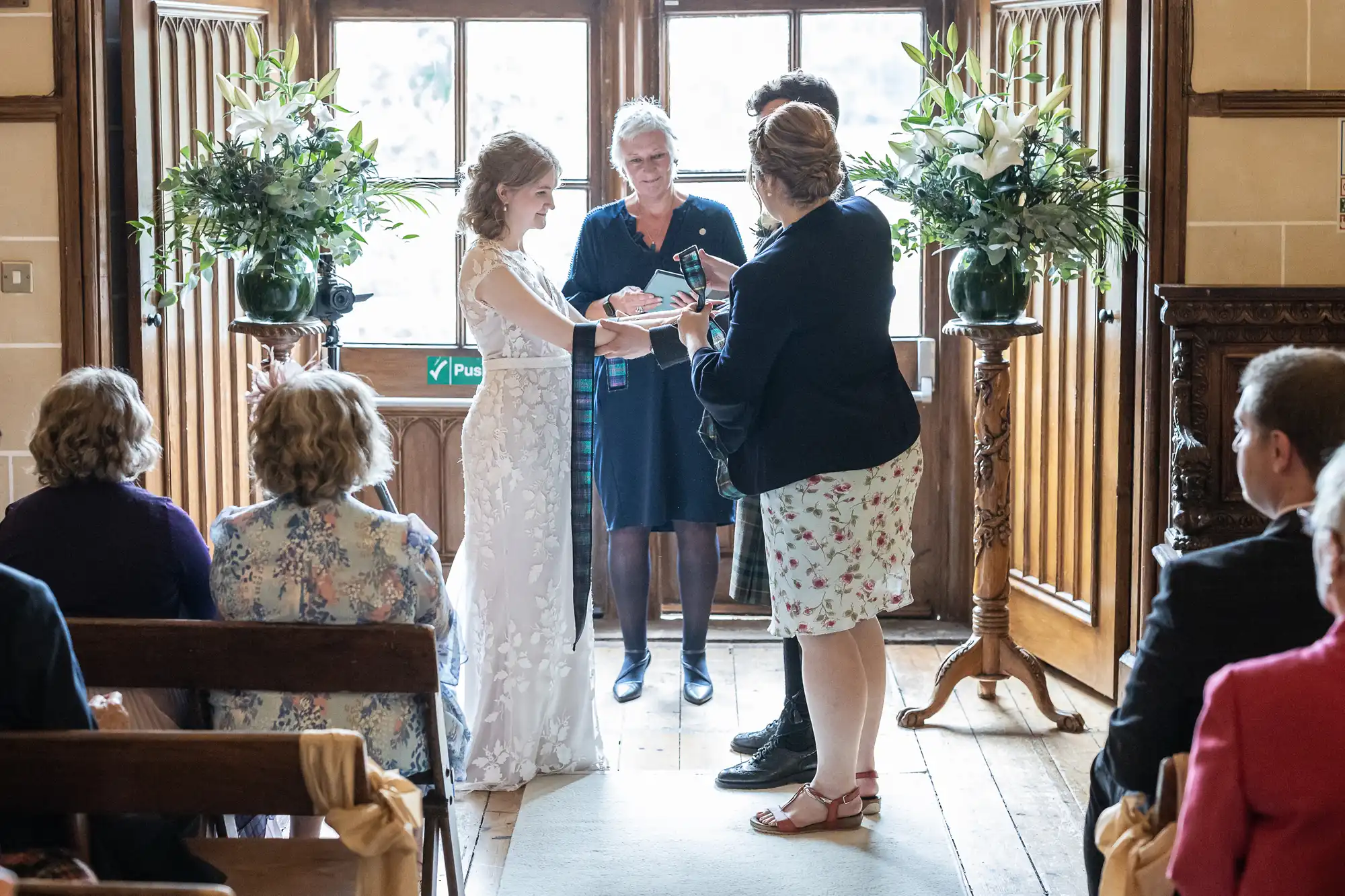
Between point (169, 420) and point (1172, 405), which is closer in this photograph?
point (1172, 405)

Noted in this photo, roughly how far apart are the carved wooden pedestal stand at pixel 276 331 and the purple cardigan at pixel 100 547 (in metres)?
1.27

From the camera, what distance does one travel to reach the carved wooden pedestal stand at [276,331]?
11.9 ft

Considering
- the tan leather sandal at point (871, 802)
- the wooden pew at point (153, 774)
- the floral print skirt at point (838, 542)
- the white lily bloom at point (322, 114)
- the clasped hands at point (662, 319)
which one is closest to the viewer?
the wooden pew at point (153, 774)

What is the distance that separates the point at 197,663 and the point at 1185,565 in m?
1.41

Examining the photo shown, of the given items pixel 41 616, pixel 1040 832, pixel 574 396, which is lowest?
pixel 1040 832

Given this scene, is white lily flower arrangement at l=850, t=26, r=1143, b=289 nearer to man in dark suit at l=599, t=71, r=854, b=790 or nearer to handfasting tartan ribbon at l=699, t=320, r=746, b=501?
man in dark suit at l=599, t=71, r=854, b=790

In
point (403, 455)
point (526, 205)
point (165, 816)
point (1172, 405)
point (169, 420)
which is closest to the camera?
point (165, 816)

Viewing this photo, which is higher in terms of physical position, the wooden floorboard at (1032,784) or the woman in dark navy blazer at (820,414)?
the woman in dark navy blazer at (820,414)

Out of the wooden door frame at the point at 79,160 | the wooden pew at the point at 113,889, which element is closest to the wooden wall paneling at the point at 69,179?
the wooden door frame at the point at 79,160

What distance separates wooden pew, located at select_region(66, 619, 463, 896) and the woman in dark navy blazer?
A: 33.3 inches

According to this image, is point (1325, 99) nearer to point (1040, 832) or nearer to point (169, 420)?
point (1040, 832)

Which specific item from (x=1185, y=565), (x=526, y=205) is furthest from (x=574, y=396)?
(x=1185, y=565)

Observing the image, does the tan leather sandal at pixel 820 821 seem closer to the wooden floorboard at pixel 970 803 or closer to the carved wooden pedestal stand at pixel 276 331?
the wooden floorboard at pixel 970 803

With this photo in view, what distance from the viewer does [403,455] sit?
4625 millimetres
